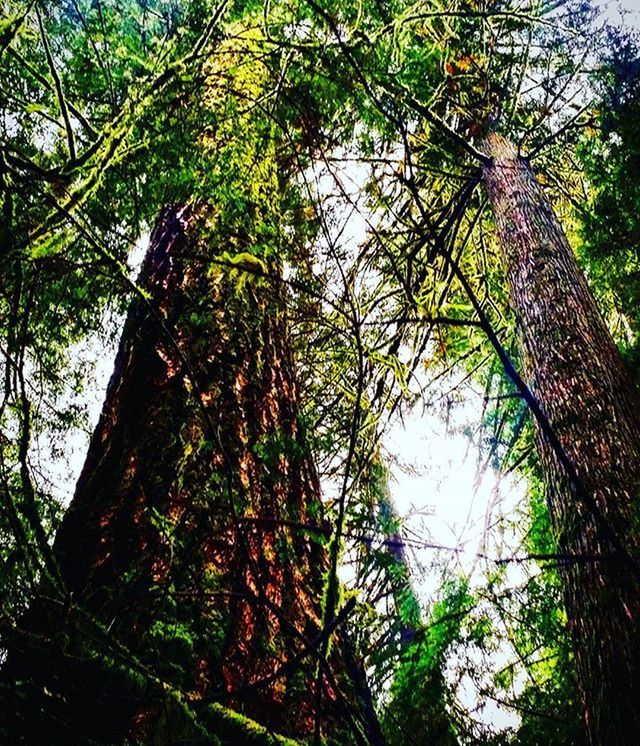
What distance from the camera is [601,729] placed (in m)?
2.45

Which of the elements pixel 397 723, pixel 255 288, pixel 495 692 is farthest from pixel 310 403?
pixel 397 723

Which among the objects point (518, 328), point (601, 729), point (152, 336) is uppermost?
point (518, 328)

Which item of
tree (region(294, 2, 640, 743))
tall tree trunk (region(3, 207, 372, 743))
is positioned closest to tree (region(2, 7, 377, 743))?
tall tree trunk (region(3, 207, 372, 743))

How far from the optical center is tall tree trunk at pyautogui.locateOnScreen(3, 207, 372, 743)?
1.29m

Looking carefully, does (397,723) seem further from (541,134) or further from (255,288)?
(541,134)

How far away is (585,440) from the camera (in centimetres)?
329

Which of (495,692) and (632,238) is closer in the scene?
(495,692)

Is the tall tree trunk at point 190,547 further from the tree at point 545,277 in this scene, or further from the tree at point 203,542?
the tree at point 545,277

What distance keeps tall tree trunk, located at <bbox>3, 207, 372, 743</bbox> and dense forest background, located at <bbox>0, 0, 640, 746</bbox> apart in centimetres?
1

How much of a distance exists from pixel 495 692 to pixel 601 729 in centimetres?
A: 67

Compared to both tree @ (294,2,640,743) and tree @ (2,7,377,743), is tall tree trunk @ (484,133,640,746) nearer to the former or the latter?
tree @ (294,2,640,743)

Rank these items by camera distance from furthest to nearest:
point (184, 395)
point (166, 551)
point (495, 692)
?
point (495, 692)
point (184, 395)
point (166, 551)

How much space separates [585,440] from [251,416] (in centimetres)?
221

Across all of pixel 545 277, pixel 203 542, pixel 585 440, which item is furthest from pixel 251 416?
pixel 545 277
